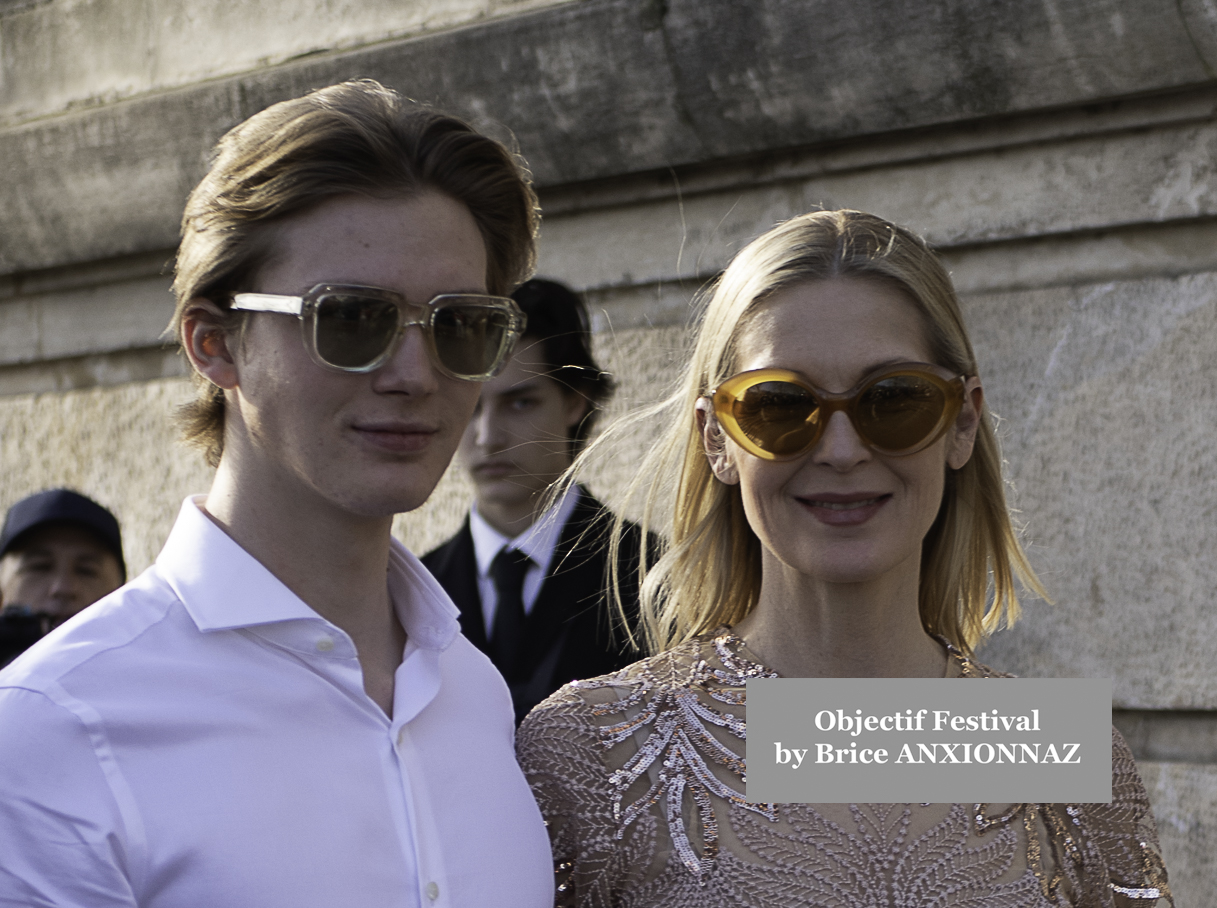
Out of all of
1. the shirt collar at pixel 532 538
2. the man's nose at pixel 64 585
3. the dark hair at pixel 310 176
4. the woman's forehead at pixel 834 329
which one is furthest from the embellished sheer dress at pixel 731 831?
the man's nose at pixel 64 585

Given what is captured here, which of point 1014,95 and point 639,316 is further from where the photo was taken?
point 639,316

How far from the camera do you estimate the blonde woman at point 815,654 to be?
208 centimetres

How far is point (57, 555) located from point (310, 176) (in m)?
2.01

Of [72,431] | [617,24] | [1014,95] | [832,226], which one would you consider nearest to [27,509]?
[72,431]

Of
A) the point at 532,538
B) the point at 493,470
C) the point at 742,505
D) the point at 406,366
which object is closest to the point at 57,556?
the point at 493,470

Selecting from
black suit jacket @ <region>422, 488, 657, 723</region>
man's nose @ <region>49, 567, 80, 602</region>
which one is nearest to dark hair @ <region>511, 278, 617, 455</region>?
black suit jacket @ <region>422, 488, 657, 723</region>

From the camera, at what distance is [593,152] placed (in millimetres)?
3898

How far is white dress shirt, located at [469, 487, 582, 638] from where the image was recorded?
10.7 feet

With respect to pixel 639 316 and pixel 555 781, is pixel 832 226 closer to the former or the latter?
pixel 555 781

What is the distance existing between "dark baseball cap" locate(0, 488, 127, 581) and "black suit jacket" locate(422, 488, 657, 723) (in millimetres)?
889

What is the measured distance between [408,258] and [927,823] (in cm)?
116

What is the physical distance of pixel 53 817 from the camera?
1.45 m

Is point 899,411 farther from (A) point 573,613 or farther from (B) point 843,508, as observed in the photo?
(A) point 573,613

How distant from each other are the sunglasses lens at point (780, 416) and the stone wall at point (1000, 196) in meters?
1.54
